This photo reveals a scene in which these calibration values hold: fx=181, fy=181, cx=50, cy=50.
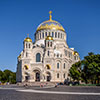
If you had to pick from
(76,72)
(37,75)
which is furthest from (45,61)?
(76,72)

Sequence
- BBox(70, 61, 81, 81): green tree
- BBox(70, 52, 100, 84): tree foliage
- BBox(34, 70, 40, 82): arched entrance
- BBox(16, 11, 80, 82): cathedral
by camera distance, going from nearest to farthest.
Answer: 1. BBox(70, 52, 100, 84): tree foliage
2. BBox(70, 61, 81, 81): green tree
3. BBox(16, 11, 80, 82): cathedral
4. BBox(34, 70, 40, 82): arched entrance

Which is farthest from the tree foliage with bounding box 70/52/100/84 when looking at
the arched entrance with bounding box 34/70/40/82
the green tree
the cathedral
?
the arched entrance with bounding box 34/70/40/82

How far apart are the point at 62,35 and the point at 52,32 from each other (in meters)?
5.15

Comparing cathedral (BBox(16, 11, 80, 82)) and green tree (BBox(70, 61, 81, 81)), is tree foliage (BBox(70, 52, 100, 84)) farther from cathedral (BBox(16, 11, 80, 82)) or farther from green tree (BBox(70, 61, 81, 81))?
cathedral (BBox(16, 11, 80, 82))

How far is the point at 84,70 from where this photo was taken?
57.9m

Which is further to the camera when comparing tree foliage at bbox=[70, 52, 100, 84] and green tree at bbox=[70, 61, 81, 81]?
green tree at bbox=[70, 61, 81, 81]

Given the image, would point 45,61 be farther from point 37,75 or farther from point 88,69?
point 88,69

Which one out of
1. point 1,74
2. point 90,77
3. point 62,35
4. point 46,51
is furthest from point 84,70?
point 1,74

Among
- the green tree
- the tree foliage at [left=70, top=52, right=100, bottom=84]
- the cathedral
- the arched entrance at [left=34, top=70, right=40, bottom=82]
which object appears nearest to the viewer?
the tree foliage at [left=70, top=52, right=100, bottom=84]

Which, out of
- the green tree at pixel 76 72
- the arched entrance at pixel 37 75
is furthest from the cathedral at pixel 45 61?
the green tree at pixel 76 72

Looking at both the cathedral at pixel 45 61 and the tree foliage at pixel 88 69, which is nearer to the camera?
the tree foliage at pixel 88 69

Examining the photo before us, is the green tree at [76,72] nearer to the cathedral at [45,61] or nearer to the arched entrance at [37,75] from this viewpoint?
the cathedral at [45,61]

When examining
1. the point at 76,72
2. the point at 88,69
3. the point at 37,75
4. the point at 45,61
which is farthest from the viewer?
the point at 37,75

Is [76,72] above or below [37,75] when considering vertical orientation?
above
